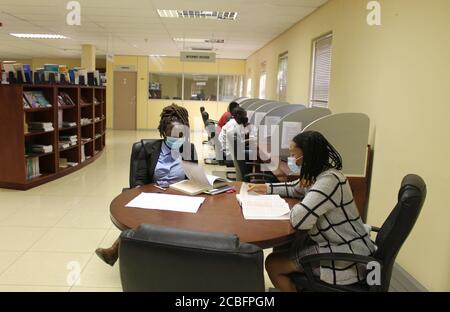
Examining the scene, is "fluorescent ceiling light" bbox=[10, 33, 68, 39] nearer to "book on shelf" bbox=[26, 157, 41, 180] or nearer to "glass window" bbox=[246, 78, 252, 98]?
"book on shelf" bbox=[26, 157, 41, 180]

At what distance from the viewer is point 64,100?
6.64 m

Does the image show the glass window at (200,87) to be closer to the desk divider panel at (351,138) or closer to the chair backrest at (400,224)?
the desk divider panel at (351,138)

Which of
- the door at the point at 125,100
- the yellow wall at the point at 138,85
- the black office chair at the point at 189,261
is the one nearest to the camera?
the black office chair at the point at 189,261

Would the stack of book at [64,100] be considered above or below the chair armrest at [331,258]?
above

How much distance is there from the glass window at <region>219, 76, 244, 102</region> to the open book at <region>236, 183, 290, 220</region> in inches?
480

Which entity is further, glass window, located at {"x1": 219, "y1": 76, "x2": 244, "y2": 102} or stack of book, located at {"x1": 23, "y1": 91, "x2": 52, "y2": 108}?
glass window, located at {"x1": 219, "y1": 76, "x2": 244, "y2": 102}

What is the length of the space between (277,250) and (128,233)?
4.18ft

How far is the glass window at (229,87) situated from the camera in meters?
14.5

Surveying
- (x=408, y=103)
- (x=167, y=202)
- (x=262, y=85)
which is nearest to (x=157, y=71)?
(x=262, y=85)

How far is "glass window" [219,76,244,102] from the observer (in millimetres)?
14492

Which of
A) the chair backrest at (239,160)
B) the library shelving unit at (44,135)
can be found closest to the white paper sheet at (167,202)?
the chair backrest at (239,160)

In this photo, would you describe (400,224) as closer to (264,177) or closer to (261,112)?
(264,177)

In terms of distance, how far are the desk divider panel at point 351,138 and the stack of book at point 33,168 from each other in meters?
4.12

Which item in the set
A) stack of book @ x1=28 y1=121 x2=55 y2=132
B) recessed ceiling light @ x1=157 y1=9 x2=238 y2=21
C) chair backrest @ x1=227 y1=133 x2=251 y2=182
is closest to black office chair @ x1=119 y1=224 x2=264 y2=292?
chair backrest @ x1=227 y1=133 x2=251 y2=182
